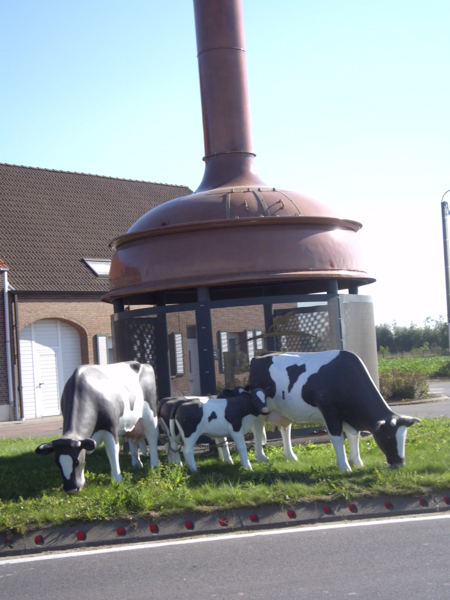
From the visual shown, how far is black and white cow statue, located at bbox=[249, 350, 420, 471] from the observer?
321 inches

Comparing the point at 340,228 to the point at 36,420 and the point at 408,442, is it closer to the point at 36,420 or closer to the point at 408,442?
the point at 408,442

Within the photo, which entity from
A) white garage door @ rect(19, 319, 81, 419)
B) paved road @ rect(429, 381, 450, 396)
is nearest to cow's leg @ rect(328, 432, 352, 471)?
paved road @ rect(429, 381, 450, 396)

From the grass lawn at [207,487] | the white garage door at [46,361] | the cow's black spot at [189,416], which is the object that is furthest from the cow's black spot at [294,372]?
the white garage door at [46,361]

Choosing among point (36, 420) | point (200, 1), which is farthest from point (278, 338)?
point (36, 420)

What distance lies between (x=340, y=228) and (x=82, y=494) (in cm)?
620

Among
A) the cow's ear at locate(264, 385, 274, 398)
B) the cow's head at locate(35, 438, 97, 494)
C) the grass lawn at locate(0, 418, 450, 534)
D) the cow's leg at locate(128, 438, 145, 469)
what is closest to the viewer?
the grass lawn at locate(0, 418, 450, 534)

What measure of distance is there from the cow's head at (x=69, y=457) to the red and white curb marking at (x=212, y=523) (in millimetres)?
649

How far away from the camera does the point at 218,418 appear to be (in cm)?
875

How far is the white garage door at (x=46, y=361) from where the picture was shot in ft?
88.9

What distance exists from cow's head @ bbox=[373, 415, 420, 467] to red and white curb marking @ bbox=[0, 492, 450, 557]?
35.7 inches

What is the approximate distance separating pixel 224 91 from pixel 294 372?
234 inches

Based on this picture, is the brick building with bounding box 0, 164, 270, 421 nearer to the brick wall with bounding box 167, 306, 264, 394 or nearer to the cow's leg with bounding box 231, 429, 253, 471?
the brick wall with bounding box 167, 306, 264, 394

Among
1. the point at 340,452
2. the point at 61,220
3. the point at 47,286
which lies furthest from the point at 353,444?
the point at 61,220

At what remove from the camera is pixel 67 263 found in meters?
29.1
